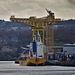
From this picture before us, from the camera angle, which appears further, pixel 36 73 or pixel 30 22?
pixel 30 22

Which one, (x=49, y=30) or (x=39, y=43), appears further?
(x=49, y=30)

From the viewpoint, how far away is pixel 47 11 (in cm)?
13062

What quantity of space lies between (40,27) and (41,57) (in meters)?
8.13

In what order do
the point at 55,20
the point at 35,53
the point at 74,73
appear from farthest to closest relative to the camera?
the point at 55,20 < the point at 35,53 < the point at 74,73

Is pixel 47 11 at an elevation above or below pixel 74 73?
above

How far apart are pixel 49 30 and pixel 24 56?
868 cm

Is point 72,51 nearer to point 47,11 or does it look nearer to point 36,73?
point 47,11

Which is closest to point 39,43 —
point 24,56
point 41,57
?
point 41,57

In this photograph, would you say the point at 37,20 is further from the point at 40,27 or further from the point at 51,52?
the point at 51,52

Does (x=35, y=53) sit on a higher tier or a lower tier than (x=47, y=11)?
lower

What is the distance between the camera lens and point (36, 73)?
92.3m

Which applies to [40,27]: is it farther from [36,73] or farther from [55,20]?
[36,73]

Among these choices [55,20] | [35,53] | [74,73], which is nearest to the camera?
[74,73]

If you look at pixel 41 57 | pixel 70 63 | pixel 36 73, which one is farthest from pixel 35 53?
pixel 36 73
